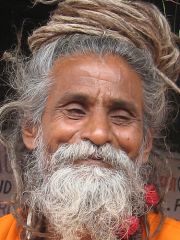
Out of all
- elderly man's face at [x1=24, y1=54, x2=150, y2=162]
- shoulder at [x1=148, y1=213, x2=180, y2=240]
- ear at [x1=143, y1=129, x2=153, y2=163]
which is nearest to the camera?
elderly man's face at [x1=24, y1=54, x2=150, y2=162]

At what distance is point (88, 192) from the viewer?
260 centimetres

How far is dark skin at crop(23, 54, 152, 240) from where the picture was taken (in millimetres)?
2680

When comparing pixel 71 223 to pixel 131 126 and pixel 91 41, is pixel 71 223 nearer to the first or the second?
pixel 131 126

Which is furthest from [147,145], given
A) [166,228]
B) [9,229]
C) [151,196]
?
[9,229]

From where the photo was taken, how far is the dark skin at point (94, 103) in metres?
2.68

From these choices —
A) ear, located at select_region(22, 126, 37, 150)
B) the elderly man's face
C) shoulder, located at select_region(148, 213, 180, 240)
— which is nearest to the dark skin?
the elderly man's face

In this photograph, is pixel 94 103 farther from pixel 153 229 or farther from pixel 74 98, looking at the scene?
pixel 153 229

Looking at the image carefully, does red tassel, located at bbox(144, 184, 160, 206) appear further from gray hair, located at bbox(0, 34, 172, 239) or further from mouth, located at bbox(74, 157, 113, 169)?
mouth, located at bbox(74, 157, 113, 169)

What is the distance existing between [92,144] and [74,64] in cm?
46

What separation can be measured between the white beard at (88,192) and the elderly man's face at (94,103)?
6 cm

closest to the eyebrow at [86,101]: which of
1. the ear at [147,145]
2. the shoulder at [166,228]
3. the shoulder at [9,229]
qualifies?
the ear at [147,145]

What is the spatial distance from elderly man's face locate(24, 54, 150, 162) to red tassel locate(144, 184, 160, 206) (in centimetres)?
22

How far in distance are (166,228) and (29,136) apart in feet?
2.72

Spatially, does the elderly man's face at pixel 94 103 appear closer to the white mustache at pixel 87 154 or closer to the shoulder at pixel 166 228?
the white mustache at pixel 87 154
